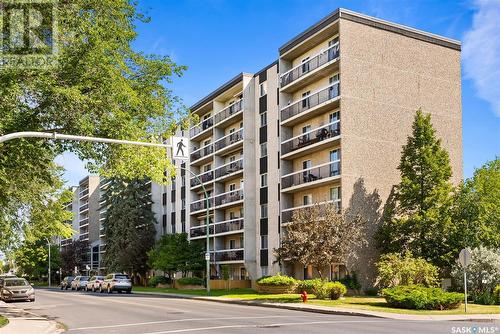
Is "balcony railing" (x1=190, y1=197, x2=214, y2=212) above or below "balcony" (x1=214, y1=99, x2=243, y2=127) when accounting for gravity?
below

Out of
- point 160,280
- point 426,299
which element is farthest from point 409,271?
point 160,280

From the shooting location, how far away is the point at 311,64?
147ft

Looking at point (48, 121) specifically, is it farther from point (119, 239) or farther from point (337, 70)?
point (119, 239)

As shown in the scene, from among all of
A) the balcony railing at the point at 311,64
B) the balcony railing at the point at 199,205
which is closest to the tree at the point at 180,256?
the balcony railing at the point at 199,205

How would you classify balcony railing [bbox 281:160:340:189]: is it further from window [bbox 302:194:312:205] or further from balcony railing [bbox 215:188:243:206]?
balcony railing [bbox 215:188:243:206]

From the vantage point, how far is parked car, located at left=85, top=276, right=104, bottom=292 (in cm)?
5739

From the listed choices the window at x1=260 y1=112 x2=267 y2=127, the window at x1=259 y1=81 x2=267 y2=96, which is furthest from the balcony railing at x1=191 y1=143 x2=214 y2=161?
the window at x1=259 y1=81 x2=267 y2=96

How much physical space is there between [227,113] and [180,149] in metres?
41.5

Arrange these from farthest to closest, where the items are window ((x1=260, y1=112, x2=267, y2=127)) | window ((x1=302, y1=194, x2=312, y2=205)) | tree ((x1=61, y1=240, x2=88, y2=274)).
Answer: tree ((x1=61, y1=240, x2=88, y2=274))
window ((x1=260, y1=112, x2=267, y2=127))
window ((x1=302, y1=194, x2=312, y2=205))

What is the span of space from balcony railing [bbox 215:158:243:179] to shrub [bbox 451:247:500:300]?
26007 millimetres

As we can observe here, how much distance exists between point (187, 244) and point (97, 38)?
4494cm

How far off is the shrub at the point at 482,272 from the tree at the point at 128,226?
45721 mm

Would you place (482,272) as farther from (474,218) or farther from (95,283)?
(95,283)

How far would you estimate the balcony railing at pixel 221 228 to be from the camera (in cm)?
5465
